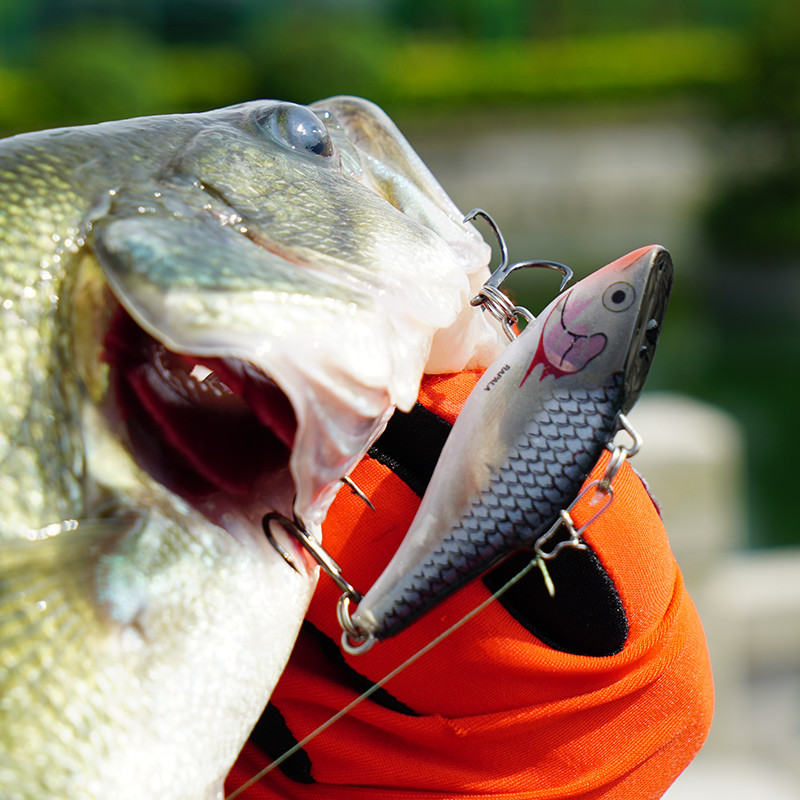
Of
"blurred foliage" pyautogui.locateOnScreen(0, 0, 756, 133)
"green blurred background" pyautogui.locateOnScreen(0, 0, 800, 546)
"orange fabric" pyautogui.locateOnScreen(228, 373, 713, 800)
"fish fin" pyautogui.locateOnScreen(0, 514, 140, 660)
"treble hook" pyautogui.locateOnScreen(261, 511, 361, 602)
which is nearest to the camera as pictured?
"fish fin" pyautogui.locateOnScreen(0, 514, 140, 660)

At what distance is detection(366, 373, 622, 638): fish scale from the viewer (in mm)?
746

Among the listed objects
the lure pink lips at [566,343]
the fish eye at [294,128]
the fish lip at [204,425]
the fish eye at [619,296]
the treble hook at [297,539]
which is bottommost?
the treble hook at [297,539]

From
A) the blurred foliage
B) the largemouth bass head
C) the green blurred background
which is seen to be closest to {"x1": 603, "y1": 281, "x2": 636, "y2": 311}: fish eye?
the largemouth bass head

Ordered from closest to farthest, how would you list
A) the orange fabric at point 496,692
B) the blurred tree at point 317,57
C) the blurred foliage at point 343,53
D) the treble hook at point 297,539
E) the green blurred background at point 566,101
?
the treble hook at point 297,539 → the orange fabric at point 496,692 → the green blurred background at point 566,101 → the blurred foliage at point 343,53 → the blurred tree at point 317,57

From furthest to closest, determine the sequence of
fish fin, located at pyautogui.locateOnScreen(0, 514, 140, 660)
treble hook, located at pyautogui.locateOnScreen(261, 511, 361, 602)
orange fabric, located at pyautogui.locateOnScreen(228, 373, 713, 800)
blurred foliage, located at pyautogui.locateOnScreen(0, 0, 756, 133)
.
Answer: blurred foliage, located at pyautogui.locateOnScreen(0, 0, 756, 133)
orange fabric, located at pyautogui.locateOnScreen(228, 373, 713, 800)
treble hook, located at pyautogui.locateOnScreen(261, 511, 361, 602)
fish fin, located at pyautogui.locateOnScreen(0, 514, 140, 660)

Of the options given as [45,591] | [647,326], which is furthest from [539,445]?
[45,591]

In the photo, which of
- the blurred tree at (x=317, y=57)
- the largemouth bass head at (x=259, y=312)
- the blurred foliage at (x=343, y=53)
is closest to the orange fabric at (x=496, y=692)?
the largemouth bass head at (x=259, y=312)

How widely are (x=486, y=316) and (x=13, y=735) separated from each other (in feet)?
1.78

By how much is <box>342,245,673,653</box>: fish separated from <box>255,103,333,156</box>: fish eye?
0.26 metres

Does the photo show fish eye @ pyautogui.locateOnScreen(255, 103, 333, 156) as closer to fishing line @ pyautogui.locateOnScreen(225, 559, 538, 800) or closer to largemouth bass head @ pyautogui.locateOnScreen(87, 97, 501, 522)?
largemouth bass head @ pyautogui.locateOnScreen(87, 97, 501, 522)

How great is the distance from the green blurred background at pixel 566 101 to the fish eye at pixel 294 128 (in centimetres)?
871

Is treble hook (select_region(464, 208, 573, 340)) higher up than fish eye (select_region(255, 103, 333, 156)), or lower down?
lower down

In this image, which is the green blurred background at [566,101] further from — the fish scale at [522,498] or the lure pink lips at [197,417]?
the lure pink lips at [197,417]

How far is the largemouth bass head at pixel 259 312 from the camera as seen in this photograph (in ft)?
2.13
